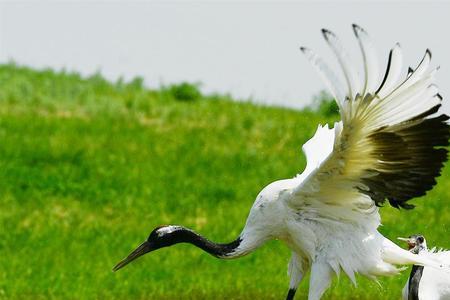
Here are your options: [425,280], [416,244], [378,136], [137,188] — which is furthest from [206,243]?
[137,188]

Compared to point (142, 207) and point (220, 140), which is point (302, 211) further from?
point (220, 140)

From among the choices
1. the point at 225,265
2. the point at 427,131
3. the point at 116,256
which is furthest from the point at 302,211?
the point at 116,256

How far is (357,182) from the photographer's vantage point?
7.59m

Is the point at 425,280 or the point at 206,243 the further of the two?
the point at 425,280

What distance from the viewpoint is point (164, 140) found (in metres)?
16.5

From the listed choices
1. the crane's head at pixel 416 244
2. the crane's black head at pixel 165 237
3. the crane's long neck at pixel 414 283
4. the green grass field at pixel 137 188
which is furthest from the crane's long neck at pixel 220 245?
the green grass field at pixel 137 188

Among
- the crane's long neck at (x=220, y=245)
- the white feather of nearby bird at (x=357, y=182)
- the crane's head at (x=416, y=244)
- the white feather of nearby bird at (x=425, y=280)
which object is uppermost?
the white feather of nearby bird at (x=357, y=182)

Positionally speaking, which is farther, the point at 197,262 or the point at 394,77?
the point at 197,262

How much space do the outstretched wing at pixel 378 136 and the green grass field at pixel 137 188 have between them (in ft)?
9.26

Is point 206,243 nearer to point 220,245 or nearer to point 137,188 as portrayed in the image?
point 220,245

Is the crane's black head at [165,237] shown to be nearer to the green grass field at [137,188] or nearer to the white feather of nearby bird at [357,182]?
the white feather of nearby bird at [357,182]

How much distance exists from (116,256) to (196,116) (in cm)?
566

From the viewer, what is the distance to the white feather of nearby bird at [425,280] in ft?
30.2

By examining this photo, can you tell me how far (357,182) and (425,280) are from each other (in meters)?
2.33
